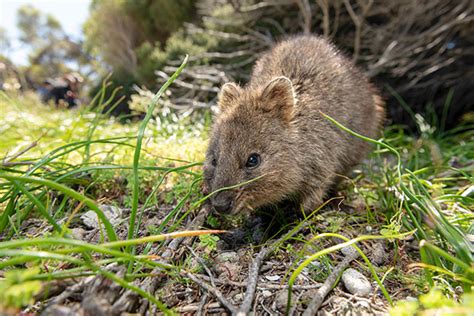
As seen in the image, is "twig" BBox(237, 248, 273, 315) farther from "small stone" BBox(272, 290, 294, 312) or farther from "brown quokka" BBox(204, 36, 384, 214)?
"brown quokka" BBox(204, 36, 384, 214)

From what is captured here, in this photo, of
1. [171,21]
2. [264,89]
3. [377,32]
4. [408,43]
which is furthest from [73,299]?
[171,21]

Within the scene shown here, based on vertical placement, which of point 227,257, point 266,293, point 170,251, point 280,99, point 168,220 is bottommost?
point 266,293

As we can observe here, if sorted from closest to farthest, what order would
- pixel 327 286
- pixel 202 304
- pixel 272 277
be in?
pixel 202 304
pixel 327 286
pixel 272 277

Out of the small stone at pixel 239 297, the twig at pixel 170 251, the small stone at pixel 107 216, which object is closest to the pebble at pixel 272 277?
the small stone at pixel 239 297

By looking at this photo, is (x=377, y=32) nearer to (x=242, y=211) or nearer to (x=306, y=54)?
(x=306, y=54)

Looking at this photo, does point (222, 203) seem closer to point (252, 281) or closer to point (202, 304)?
point (252, 281)

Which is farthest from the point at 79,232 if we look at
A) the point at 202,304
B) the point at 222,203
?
the point at 202,304
